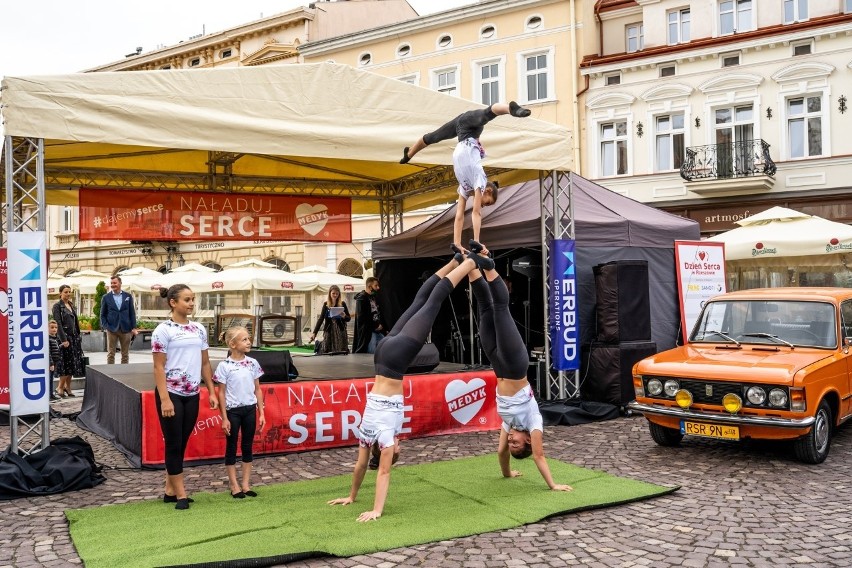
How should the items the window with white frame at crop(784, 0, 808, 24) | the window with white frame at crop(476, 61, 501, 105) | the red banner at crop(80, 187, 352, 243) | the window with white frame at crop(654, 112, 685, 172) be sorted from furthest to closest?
1. the window with white frame at crop(476, 61, 501, 105)
2. the window with white frame at crop(654, 112, 685, 172)
3. the window with white frame at crop(784, 0, 808, 24)
4. the red banner at crop(80, 187, 352, 243)

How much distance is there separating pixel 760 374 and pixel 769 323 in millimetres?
1381

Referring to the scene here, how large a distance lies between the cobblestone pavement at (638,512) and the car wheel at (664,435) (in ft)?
0.38

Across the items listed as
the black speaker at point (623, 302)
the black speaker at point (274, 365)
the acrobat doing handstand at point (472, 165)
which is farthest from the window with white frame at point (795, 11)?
the black speaker at point (274, 365)

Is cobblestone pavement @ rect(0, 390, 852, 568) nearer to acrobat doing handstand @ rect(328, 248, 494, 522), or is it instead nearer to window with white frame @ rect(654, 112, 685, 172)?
acrobat doing handstand @ rect(328, 248, 494, 522)

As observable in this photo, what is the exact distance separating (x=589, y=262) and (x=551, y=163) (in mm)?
1877

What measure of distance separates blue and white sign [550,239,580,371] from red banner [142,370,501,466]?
3.94 ft

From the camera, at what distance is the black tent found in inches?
436

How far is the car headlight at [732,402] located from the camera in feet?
23.3

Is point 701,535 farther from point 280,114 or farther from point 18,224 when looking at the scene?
point 18,224

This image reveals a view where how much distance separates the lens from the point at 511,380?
6289mm

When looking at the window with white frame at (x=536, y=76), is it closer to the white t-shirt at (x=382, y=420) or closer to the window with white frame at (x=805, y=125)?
the window with white frame at (x=805, y=125)

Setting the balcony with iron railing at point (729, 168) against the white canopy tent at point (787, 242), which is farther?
the balcony with iron railing at point (729, 168)

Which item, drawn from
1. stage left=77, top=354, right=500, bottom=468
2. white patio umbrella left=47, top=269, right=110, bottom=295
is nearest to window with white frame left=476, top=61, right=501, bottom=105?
white patio umbrella left=47, top=269, right=110, bottom=295

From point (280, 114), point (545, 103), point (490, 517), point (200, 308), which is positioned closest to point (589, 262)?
point (280, 114)
